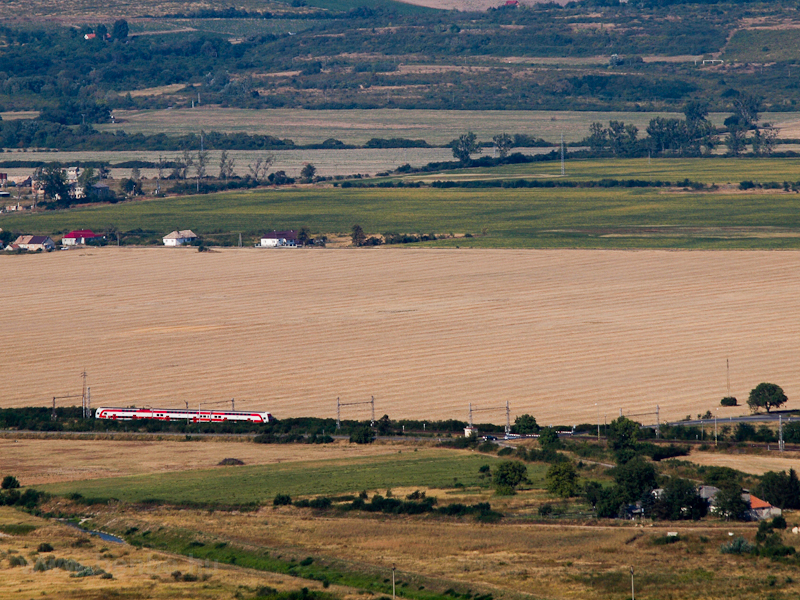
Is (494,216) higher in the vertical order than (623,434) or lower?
higher

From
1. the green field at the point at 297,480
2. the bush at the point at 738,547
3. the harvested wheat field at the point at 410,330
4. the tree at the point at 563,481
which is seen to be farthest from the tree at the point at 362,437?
the bush at the point at 738,547

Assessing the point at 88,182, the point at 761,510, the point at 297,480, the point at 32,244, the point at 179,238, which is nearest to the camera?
the point at 761,510

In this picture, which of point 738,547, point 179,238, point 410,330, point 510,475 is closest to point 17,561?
point 510,475

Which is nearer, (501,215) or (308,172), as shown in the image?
(501,215)

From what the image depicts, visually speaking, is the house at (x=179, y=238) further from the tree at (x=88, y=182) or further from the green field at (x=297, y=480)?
the green field at (x=297, y=480)

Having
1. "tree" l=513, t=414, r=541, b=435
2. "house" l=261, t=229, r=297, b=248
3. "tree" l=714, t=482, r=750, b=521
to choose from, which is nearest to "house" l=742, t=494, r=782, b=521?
"tree" l=714, t=482, r=750, b=521

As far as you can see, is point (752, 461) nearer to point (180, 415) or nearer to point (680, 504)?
point (680, 504)

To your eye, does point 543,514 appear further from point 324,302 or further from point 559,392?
point 324,302
